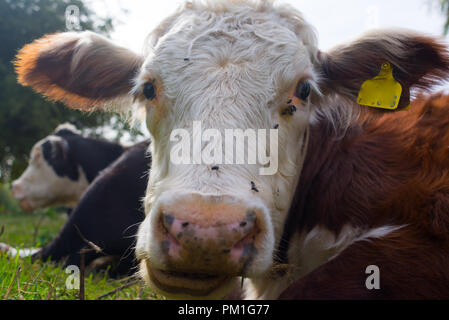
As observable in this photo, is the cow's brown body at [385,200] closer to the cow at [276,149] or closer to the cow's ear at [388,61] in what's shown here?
the cow at [276,149]

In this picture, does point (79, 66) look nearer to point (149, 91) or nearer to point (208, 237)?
point (149, 91)

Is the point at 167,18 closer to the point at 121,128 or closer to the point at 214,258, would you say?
the point at 214,258

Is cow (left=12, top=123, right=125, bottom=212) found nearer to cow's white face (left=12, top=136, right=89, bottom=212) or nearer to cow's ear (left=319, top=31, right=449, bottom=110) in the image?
cow's white face (left=12, top=136, right=89, bottom=212)

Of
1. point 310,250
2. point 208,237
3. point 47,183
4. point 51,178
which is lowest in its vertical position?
point 47,183

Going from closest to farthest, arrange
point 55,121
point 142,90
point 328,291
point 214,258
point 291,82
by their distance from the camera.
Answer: point 214,258 < point 328,291 < point 291,82 < point 142,90 < point 55,121

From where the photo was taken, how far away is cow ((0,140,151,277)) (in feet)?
15.4

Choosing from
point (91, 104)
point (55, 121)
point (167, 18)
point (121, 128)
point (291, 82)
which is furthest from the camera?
point (55, 121)

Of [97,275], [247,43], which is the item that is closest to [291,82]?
[247,43]

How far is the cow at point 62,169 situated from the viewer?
9.35 metres

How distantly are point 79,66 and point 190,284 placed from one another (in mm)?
2027

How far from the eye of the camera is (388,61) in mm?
2727

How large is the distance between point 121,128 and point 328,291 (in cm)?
1350

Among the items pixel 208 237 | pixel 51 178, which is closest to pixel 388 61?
pixel 208 237

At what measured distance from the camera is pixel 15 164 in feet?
54.1
